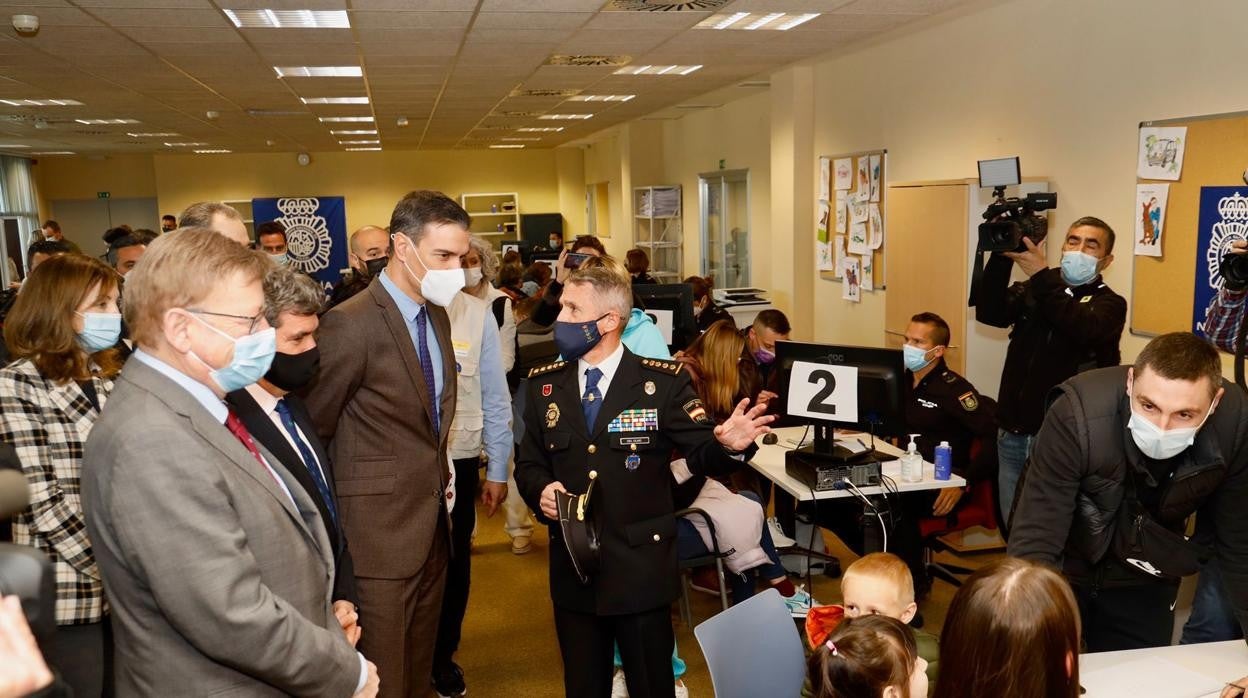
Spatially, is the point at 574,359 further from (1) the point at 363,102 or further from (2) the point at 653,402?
(1) the point at 363,102

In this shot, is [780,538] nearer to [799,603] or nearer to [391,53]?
[799,603]

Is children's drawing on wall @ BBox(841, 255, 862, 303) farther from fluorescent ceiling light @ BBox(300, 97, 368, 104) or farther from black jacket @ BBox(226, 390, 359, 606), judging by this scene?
black jacket @ BBox(226, 390, 359, 606)

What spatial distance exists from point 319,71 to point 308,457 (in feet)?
20.4

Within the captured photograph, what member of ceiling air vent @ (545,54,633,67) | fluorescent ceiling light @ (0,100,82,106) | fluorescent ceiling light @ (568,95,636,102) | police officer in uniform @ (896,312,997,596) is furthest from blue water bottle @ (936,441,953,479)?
fluorescent ceiling light @ (0,100,82,106)

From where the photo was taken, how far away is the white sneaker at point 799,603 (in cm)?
394

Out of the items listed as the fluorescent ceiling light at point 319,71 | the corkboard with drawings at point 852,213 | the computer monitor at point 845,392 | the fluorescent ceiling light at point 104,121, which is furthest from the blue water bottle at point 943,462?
the fluorescent ceiling light at point 104,121

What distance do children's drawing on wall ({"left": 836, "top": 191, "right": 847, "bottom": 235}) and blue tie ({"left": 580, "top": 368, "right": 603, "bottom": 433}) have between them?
5.59 metres

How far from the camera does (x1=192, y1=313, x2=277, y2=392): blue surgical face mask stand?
5.49 feet

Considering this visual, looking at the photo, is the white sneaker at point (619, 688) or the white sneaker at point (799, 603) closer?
the white sneaker at point (619, 688)

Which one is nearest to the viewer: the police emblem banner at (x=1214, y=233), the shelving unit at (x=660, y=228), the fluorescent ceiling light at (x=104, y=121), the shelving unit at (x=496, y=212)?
the police emblem banner at (x=1214, y=233)

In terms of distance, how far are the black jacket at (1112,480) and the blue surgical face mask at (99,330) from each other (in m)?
2.62

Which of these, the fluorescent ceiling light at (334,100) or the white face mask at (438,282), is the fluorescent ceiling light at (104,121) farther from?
the white face mask at (438,282)

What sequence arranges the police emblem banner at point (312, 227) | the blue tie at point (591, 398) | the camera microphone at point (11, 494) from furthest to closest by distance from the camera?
the police emblem banner at point (312, 227) < the blue tie at point (591, 398) < the camera microphone at point (11, 494)

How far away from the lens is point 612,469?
2607 mm
